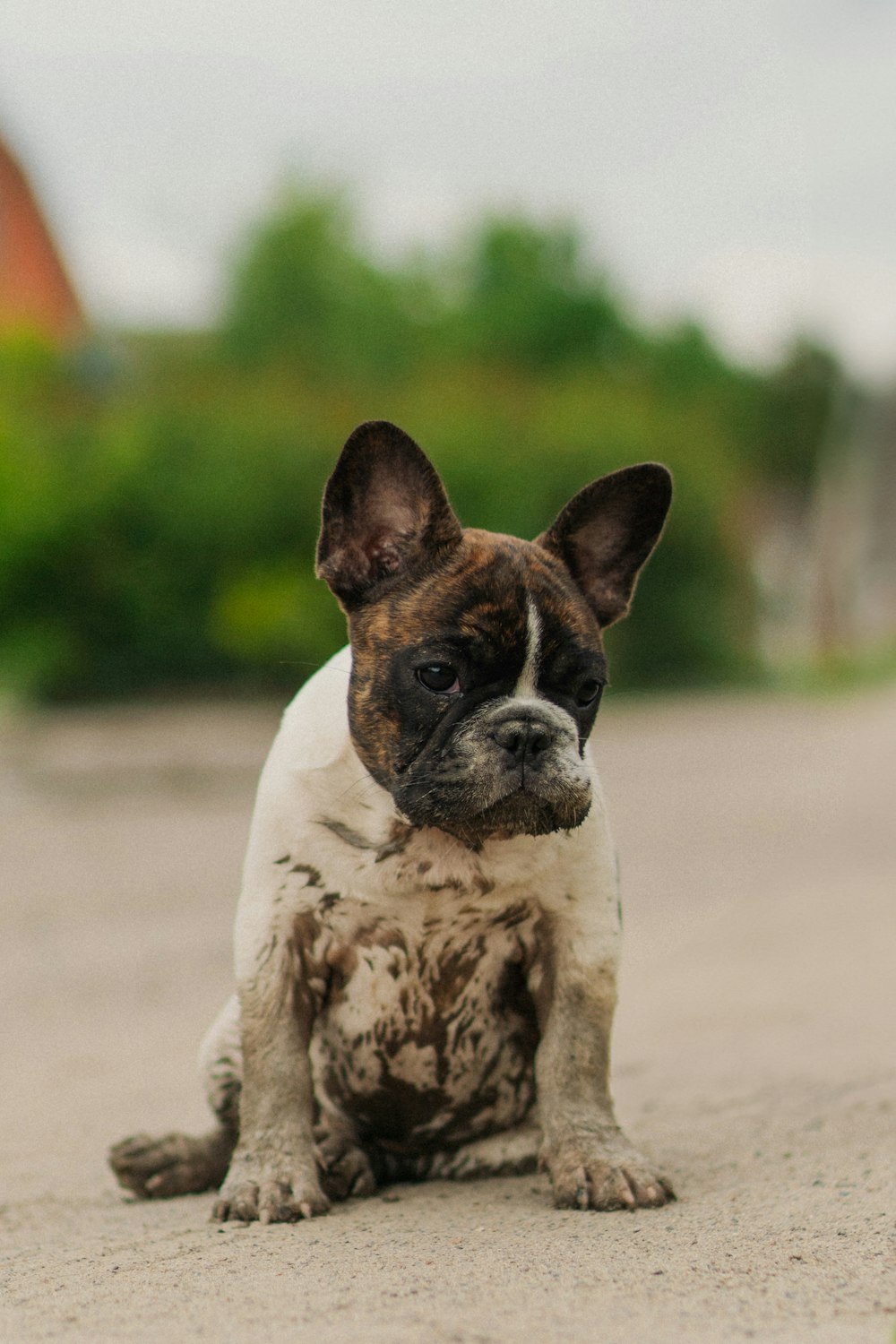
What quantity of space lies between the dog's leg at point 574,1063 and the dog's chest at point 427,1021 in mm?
110

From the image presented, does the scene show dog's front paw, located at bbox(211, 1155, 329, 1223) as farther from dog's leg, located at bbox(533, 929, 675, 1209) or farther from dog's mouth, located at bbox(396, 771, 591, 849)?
dog's mouth, located at bbox(396, 771, 591, 849)

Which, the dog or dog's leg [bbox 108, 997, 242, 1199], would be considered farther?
dog's leg [bbox 108, 997, 242, 1199]

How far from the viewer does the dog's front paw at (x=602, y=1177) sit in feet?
13.2

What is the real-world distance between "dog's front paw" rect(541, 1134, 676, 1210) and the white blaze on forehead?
1.23 m

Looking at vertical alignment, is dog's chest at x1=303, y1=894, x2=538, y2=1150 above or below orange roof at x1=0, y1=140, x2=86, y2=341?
below

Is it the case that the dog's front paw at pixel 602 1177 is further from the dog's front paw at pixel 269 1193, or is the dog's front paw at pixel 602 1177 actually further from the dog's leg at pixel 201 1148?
the dog's leg at pixel 201 1148

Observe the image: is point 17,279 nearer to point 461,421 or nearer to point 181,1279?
point 461,421

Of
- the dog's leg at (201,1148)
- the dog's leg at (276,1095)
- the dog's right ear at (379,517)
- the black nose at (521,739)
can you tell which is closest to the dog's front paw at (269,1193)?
the dog's leg at (276,1095)

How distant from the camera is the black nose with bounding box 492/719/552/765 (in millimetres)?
3875

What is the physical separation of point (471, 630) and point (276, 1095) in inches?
54.3

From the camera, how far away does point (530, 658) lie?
4074 mm

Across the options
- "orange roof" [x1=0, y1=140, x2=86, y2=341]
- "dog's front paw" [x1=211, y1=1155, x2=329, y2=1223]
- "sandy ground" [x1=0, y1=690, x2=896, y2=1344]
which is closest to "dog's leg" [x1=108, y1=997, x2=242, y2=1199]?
"sandy ground" [x1=0, y1=690, x2=896, y2=1344]

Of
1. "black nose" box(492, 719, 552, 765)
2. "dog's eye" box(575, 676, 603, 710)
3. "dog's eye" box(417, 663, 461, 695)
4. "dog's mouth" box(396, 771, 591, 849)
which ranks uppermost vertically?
"dog's eye" box(417, 663, 461, 695)

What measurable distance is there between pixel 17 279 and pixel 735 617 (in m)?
23.3
